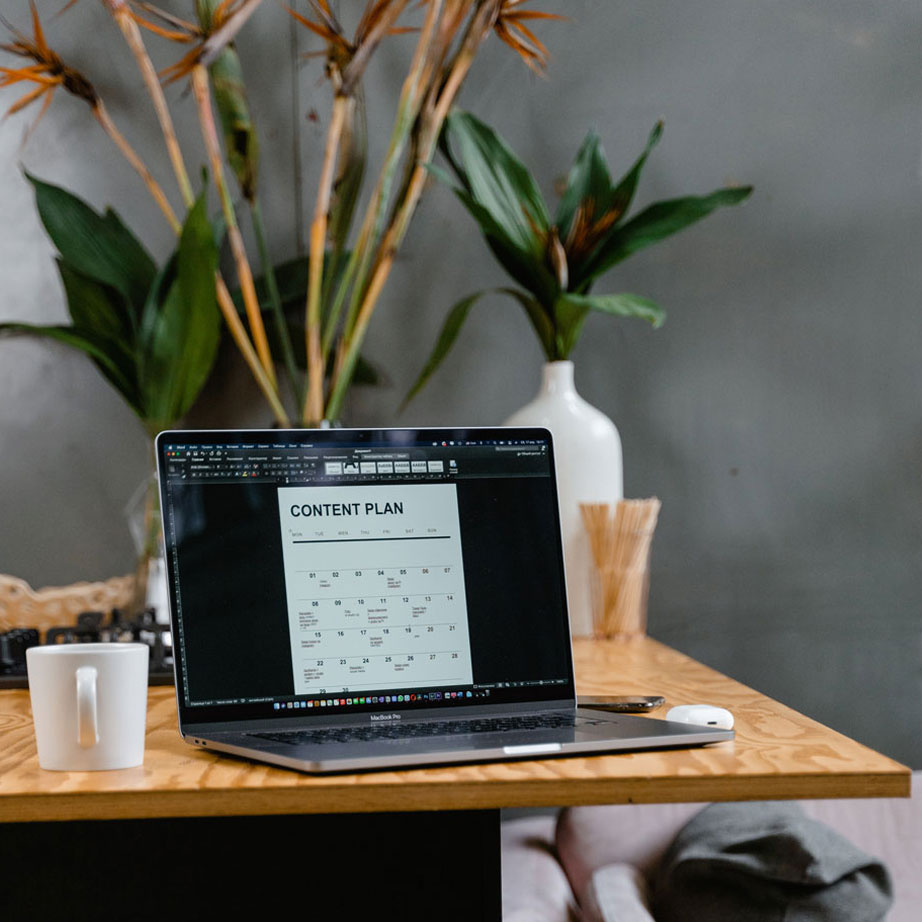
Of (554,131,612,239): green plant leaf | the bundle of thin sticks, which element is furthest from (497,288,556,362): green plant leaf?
the bundle of thin sticks

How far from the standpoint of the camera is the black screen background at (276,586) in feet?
2.83

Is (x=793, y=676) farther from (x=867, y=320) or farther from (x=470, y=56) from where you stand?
(x=470, y=56)

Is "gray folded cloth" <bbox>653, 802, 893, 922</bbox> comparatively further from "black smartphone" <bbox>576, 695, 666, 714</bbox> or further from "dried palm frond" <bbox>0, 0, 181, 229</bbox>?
"dried palm frond" <bbox>0, 0, 181, 229</bbox>

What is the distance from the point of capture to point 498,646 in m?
0.94

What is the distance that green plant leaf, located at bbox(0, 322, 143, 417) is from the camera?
1624 mm

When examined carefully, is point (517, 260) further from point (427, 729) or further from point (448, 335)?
point (427, 729)

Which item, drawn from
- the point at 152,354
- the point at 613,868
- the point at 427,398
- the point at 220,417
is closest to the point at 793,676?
the point at 613,868

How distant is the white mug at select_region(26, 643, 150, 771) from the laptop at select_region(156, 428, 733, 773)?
0.08 metres

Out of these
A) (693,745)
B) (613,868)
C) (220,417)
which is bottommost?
(613,868)

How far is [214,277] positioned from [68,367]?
0.39 metres

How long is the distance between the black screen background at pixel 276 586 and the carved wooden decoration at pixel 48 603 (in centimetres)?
76

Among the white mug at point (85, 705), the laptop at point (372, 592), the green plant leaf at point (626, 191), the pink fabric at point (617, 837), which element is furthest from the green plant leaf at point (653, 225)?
the white mug at point (85, 705)

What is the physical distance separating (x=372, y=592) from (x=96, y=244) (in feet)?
3.26

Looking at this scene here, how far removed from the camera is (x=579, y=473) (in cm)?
154
